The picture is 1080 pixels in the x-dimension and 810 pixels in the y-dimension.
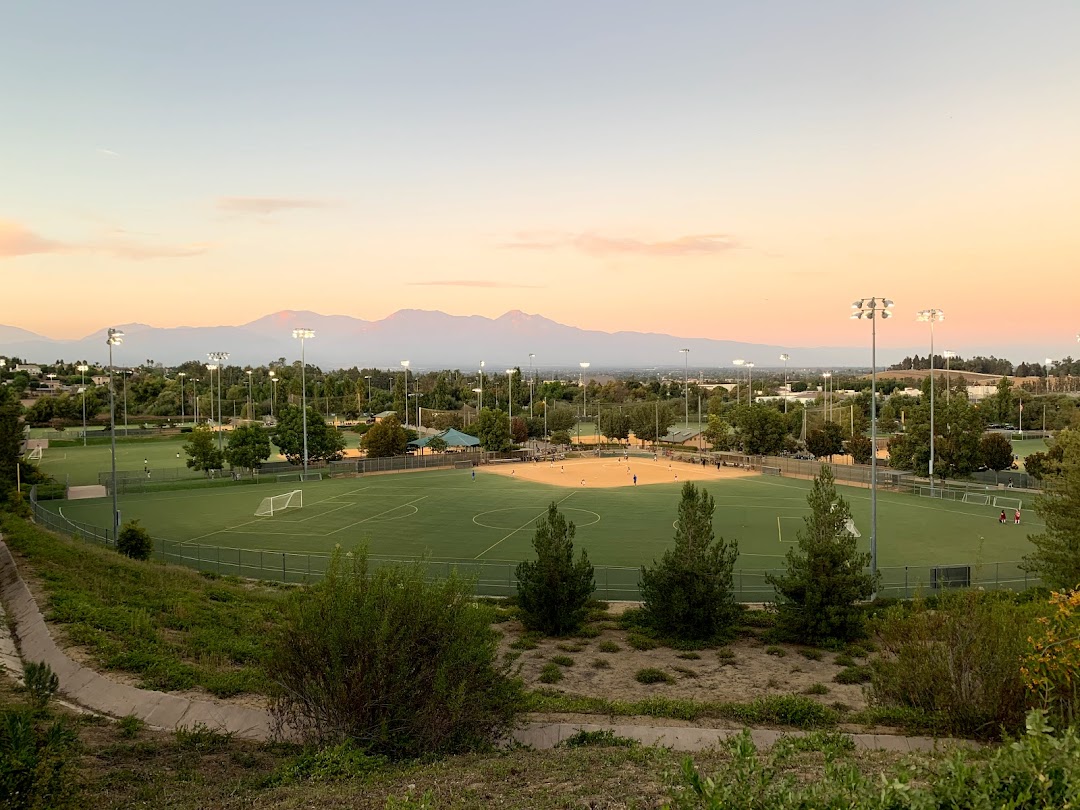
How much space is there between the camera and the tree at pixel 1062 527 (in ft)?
72.7

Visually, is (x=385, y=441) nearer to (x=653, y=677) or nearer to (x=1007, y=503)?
(x=1007, y=503)

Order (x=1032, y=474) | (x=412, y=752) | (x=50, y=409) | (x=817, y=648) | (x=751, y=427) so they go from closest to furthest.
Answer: (x=412, y=752) < (x=817, y=648) < (x=1032, y=474) < (x=751, y=427) < (x=50, y=409)

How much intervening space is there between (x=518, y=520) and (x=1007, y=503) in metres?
32.1

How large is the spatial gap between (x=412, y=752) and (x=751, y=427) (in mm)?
66162

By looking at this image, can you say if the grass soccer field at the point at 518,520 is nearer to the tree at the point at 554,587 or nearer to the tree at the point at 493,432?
the tree at the point at 554,587

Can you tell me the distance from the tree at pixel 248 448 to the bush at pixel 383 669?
5353cm

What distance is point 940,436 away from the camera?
55188 millimetres

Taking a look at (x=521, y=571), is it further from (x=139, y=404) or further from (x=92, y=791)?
(x=139, y=404)

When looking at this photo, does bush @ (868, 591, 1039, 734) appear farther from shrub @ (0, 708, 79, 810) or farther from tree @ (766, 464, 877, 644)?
shrub @ (0, 708, 79, 810)

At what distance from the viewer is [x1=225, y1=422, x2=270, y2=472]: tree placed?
201 feet

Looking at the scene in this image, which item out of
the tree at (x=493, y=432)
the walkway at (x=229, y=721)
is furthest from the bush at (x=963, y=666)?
the tree at (x=493, y=432)

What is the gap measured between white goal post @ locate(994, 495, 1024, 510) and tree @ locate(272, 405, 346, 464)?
5314 centimetres

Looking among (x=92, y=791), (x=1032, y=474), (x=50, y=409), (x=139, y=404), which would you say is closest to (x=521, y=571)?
(x=92, y=791)

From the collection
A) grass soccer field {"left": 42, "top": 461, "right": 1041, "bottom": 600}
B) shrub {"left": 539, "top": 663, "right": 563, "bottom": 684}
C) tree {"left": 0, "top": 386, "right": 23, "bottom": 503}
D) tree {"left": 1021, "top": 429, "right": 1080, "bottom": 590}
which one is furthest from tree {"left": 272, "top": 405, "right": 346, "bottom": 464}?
tree {"left": 1021, "top": 429, "right": 1080, "bottom": 590}
